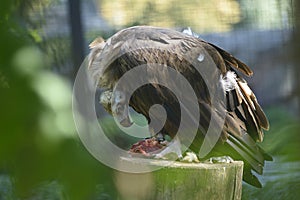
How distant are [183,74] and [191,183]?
2.11ft

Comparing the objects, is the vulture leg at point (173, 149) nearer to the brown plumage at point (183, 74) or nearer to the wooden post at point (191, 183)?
the brown plumage at point (183, 74)

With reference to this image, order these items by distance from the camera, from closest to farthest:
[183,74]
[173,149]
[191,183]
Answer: [191,183]
[173,149]
[183,74]

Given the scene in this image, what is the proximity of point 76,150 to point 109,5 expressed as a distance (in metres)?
1.60

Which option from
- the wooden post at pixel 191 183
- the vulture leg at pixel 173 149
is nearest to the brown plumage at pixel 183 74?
the vulture leg at pixel 173 149

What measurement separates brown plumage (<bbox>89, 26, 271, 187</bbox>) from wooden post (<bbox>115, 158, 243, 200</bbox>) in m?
0.30

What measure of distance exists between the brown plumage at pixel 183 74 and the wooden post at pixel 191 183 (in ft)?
0.99

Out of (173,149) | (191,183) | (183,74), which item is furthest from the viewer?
(183,74)

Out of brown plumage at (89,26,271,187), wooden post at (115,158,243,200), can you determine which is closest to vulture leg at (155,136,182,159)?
brown plumage at (89,26,271,187)

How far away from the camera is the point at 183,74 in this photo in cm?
222

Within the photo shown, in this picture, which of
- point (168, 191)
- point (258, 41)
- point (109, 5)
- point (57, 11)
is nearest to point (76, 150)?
point (57, 11)

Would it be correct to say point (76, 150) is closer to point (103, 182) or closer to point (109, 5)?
point (103, 182)

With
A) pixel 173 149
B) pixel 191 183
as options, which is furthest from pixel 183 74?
pixel 191 183

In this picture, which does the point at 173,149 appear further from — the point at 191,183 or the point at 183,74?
the point at 191,183

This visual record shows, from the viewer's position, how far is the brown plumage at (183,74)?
207 cm
